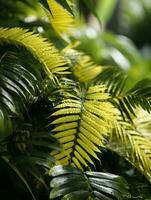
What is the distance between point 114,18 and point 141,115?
387cm

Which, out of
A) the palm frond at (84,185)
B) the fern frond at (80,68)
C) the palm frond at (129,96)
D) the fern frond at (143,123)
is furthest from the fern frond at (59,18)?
the palm frond at (84,185)

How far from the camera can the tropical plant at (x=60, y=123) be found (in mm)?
940

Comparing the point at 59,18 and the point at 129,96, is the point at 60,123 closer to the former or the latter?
the point at 129,96

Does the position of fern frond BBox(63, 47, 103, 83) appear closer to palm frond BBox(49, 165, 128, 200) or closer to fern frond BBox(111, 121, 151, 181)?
fern frond BBox(111, 121, 151, 181)

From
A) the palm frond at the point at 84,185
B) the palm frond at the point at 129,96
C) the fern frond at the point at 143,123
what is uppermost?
the palm frond at the point at 129,96

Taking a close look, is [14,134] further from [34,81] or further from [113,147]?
[113,147]

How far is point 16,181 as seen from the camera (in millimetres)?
1035

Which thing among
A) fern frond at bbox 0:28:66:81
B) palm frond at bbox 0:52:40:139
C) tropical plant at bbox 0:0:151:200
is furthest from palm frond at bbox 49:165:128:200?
fern frond at bbox 0:28:66:81

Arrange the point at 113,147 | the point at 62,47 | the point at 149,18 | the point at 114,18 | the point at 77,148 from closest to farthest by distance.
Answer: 1. the point at 77,148
2. the point at 113,147
3. the point at 62,47
4. the point at 114,18
5. the point at 149,18

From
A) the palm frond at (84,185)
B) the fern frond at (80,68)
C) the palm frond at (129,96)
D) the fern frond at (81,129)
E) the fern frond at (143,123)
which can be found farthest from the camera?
the fern frond at (80,68)

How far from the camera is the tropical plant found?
940 millimetres

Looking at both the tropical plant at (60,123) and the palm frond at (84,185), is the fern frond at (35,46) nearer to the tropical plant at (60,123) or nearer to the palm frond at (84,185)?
the tropical plant at (60,123)

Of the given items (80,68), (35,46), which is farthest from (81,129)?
(80,68)

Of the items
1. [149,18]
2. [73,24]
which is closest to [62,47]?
[73,24]
